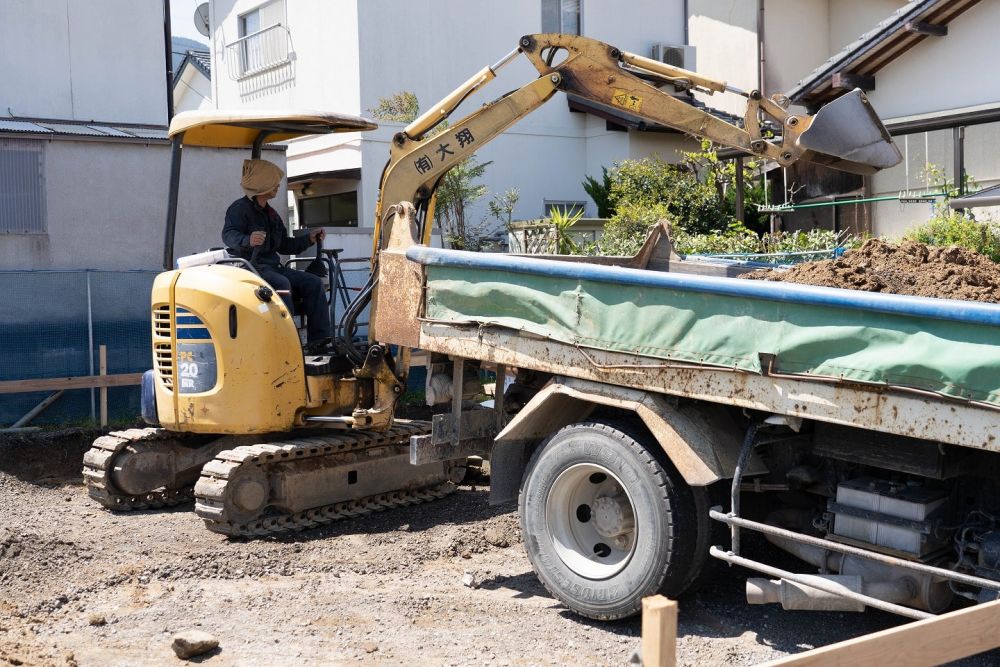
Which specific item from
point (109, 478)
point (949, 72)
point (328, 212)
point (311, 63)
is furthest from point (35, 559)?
point (328, 212)

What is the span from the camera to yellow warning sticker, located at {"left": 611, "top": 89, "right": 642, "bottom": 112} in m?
6.98

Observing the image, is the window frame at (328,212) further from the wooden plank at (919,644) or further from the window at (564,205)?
Result: the wooden plank at (919,644)

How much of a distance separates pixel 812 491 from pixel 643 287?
4.17ft

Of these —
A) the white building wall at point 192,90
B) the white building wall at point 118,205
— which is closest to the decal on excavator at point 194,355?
the white building wall at point 118,205

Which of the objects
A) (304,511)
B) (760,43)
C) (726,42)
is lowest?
(304,511)

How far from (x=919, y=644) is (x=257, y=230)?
5.92m

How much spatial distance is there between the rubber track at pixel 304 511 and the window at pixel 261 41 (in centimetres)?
1394

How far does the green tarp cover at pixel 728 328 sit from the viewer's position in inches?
162

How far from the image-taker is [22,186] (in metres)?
12.0

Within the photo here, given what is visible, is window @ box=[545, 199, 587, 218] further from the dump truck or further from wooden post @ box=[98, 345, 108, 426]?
the dump truck

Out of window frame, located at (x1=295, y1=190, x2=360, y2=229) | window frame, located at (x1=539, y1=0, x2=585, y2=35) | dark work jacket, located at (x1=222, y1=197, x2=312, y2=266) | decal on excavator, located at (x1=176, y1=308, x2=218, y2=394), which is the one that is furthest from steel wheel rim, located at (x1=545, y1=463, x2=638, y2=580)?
window frame, located at (x1=539, y1=0, x2=585, y2=35)

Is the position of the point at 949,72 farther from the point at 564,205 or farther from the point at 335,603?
the point at 335,603

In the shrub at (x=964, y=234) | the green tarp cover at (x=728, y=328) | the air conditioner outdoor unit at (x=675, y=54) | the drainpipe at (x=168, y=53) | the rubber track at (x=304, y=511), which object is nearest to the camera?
the green tarp cover at (x=728, y=328)

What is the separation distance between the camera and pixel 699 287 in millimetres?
4879
